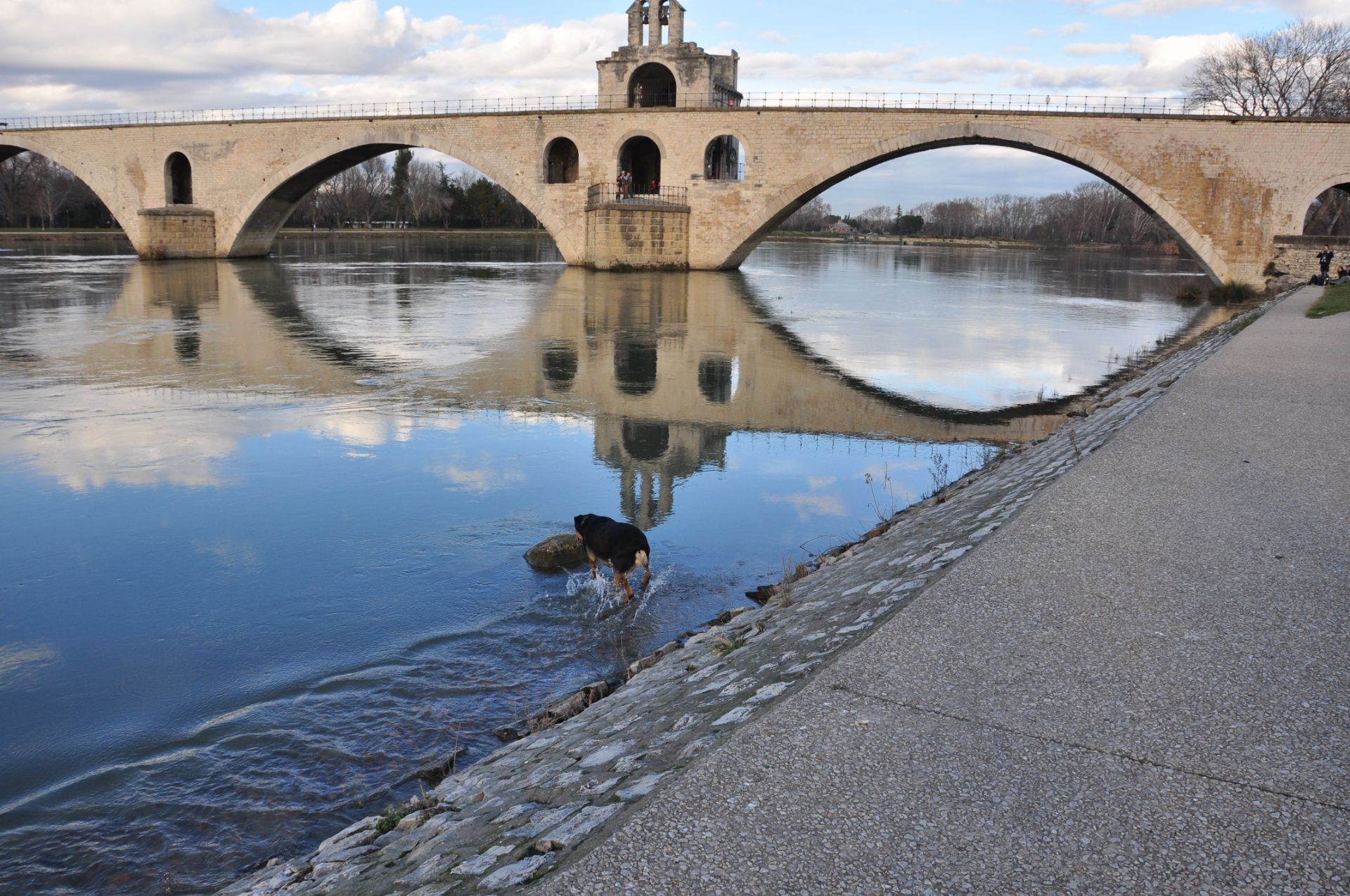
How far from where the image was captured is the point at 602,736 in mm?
4137

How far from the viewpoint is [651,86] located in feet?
153

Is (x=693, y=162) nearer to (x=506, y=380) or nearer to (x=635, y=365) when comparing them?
(x=635, y=365)

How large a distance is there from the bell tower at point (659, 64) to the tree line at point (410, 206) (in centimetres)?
4756

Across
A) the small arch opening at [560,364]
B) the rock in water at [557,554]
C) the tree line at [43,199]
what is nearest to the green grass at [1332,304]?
the small arch opening at [560,364]

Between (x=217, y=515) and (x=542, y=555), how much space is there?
289 centimetres

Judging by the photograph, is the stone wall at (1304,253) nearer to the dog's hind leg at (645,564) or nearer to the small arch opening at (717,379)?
the small arch opening at (717,379)

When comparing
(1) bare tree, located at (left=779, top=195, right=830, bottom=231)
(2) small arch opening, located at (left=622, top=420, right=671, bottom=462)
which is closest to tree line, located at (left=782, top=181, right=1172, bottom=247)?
(1) bare tree, located at (left=779, top=195, right=830, bottom=231)

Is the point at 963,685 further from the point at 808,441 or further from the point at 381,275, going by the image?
the point at 381,275

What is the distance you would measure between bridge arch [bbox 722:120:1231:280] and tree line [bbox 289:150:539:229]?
2165 inches

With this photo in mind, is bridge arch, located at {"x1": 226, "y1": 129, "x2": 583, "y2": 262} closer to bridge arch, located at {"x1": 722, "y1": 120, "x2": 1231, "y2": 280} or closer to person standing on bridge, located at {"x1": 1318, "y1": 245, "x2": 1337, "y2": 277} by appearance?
bridge arch, located at {"x1": 722, "y1": 120, "x2": 1231, "y2": 280}

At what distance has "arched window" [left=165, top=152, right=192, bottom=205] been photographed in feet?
157

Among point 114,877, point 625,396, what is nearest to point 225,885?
point 114,877

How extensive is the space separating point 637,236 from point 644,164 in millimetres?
10348

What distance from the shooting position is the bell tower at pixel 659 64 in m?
41.6
